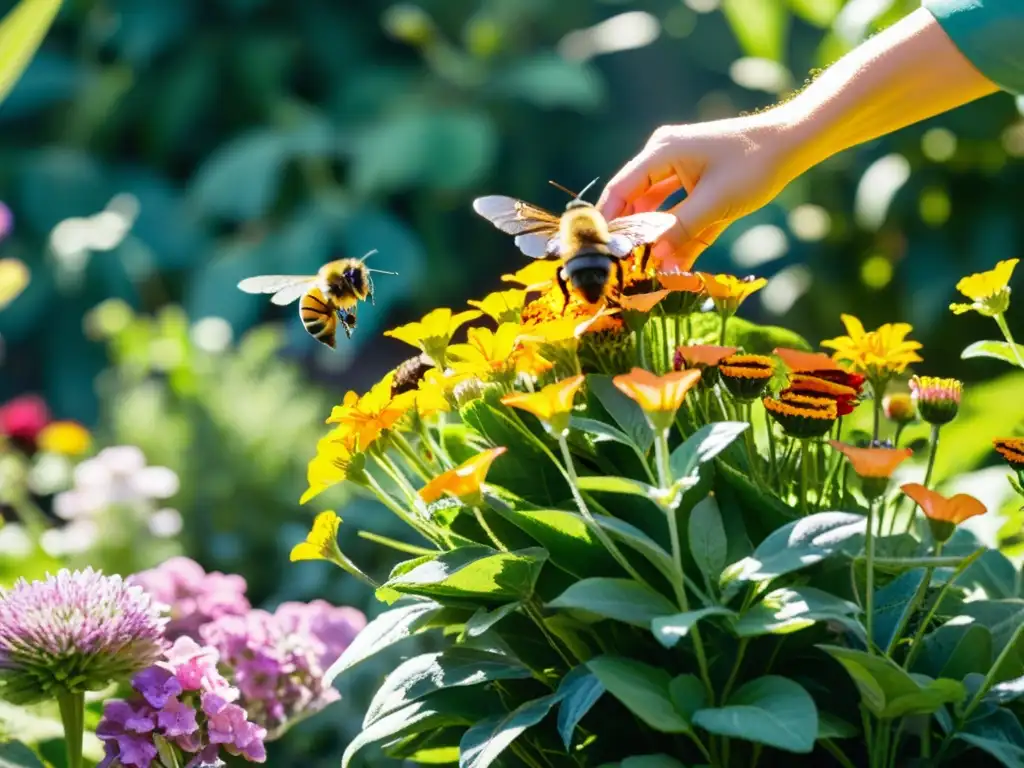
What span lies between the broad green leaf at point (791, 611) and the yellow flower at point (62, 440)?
64.6 inches

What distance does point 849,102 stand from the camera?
814 mm

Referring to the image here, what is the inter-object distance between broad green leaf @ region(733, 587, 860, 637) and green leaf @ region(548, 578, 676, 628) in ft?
0.13

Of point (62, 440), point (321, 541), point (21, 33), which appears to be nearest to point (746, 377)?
point (321, 541)

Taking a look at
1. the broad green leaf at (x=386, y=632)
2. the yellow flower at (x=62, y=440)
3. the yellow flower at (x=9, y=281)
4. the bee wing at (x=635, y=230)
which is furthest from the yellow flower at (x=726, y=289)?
the yellow flower at (x=62, y=440)

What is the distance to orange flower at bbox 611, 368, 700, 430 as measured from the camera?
615 mm

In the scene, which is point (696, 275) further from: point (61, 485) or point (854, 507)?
point (61, 485)

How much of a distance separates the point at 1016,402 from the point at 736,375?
0.76 m

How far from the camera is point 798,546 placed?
628 millimetres

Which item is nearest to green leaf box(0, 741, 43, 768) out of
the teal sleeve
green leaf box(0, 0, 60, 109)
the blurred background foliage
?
green leaf box(0, 0, 60, 109)

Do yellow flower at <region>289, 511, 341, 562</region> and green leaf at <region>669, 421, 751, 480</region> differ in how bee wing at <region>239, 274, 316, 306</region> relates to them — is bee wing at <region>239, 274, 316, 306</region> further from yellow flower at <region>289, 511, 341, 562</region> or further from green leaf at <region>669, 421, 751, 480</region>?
green leaf at <region>669, 421, 751, 480</region>

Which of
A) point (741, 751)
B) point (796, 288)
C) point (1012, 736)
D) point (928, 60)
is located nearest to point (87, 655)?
point (741, 751)

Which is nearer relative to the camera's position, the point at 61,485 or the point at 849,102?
→ the point at 849,102

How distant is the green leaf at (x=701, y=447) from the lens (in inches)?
25.0

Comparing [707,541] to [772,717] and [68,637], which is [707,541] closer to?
[772,717]
